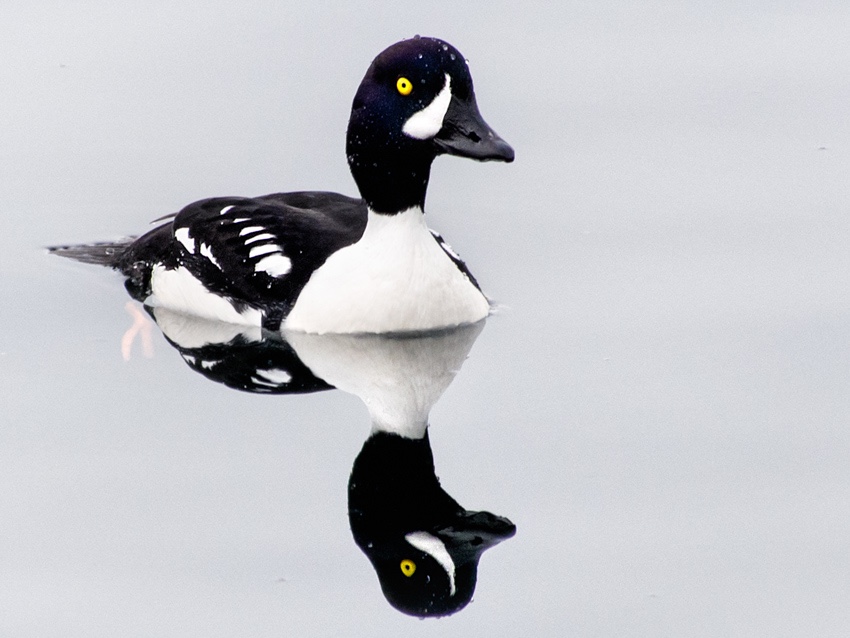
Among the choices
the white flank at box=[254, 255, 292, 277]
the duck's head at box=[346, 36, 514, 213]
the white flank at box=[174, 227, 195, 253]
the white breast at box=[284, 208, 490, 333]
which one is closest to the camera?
the duck's head at box=[346, 36, 514, 213]

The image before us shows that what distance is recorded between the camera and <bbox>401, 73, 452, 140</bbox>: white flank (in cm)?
1016

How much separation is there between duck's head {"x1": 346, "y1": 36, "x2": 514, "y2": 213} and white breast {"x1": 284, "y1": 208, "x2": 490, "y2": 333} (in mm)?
186

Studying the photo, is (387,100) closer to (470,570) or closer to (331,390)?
(331,390)

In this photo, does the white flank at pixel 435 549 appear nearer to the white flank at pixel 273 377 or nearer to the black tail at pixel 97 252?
the white flank at pixel 273 377

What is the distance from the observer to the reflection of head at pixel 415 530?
8266 mm

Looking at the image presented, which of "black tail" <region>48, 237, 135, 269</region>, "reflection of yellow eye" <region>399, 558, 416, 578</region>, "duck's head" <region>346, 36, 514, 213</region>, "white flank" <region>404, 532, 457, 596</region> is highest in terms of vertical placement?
"duck's head" <region>346, 36, 514, 213</region>

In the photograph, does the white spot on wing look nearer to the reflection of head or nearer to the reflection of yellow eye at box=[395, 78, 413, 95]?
the reflection of yellow eye at box=[395, 78, 413, 95]

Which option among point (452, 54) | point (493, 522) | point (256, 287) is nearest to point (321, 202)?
point (256, 287)

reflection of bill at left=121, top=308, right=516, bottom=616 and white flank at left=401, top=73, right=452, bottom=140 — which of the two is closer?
reflection of bill at left=121, top=308, right=516, bottom=616

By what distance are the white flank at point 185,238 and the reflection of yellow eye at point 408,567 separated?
3.31m

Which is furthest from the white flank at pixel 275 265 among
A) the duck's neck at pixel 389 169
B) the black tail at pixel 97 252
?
the black tail at pixel 97 252

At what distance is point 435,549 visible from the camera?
27.9 ft

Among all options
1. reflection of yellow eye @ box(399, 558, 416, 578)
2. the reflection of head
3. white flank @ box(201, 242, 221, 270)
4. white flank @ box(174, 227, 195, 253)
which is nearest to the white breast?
white flank @ box(201, 242, 221, 270)

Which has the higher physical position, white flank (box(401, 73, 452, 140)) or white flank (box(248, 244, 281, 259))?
white flank (box(401, 73, 452, 140))
